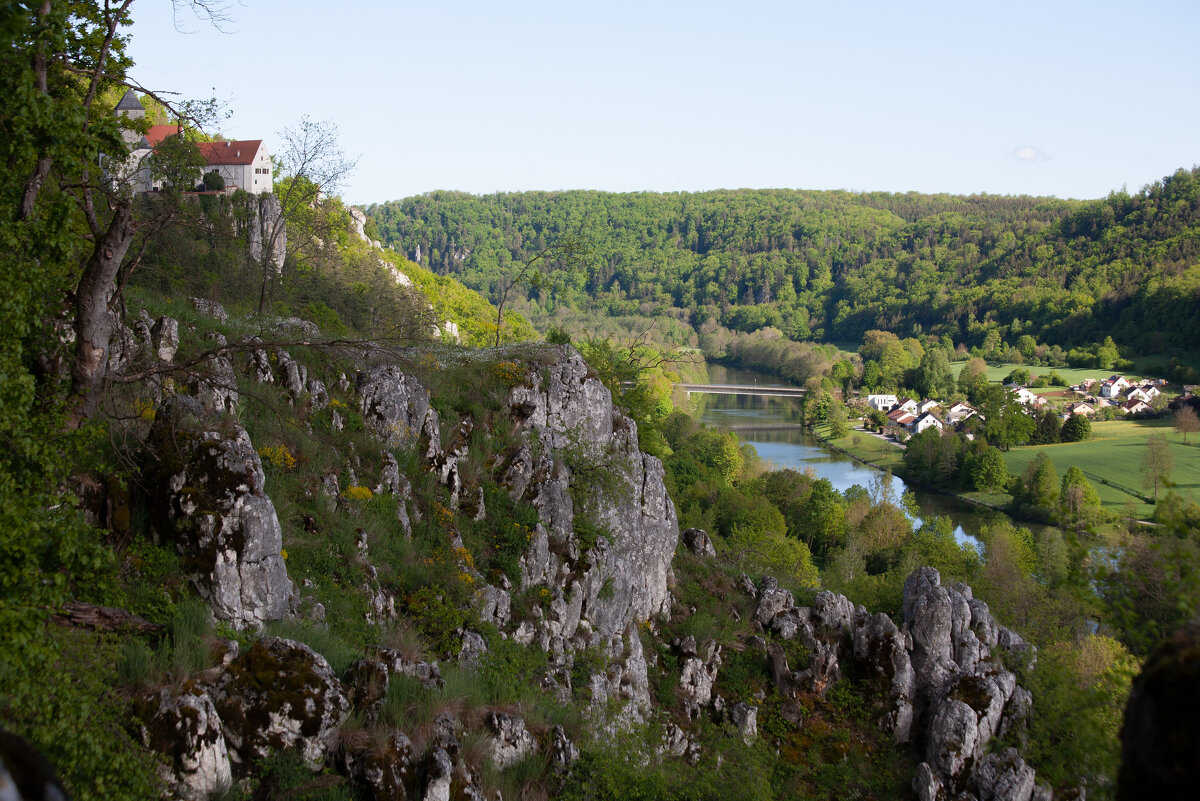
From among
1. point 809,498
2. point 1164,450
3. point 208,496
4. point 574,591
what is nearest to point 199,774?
point 208,496

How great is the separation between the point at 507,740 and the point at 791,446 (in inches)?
3205

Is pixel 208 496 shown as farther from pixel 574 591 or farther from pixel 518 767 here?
pixel 574 591

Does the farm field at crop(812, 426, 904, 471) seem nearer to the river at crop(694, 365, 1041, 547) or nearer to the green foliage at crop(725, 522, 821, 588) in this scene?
the river at crop(694, 365, 1041, 547)

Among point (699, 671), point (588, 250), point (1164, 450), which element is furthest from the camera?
point (1164, 450)

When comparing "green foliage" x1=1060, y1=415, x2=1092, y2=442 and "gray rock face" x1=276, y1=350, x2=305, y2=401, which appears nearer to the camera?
"gray rock face" x1=276, y1=350, x2=305, y2=401

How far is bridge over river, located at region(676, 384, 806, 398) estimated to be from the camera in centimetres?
10975

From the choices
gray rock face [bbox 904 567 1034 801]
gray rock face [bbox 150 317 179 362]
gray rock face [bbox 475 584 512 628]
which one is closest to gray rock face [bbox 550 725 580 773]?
gray rock face [bbox 475 584 512 628]

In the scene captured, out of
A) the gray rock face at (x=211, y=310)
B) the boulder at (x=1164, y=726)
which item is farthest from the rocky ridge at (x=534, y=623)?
the boulder at (x=1164, y=726)

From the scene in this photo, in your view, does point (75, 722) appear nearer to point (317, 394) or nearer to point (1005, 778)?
point (317, 394)

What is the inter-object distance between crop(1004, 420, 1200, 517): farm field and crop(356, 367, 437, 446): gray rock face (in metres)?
58.0

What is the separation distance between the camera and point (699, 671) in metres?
17.6

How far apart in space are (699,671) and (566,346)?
28.8ft

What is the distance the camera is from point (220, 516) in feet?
29.2

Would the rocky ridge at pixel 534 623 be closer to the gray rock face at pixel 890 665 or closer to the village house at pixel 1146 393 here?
the gray rock face at pixel 890 665
